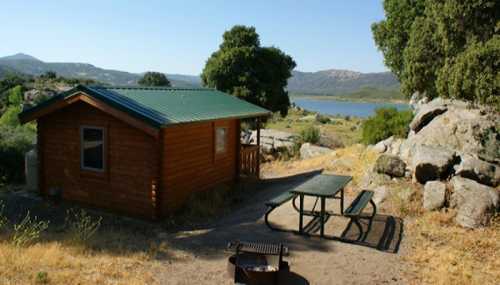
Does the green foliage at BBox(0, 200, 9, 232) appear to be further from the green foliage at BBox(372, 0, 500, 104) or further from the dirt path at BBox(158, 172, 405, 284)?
the green foliage at BBox(372, 0, 500, 104)

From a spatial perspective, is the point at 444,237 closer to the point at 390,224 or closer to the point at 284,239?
the point at 390,224

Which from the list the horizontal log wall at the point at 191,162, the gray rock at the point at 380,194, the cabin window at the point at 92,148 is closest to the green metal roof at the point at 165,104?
the horizontal log wall at the point at 191,162

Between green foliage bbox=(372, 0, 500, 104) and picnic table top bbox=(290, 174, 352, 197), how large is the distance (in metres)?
3.58

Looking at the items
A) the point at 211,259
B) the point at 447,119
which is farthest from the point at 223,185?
the point at 447,119

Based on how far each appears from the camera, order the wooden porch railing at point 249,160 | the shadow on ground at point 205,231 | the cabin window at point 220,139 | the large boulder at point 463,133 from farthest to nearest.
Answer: the wooden porch railing at point 249,160 → the cabin window at point 220,139 → the large boulder at point 463,133 → the shadow on ground at point 205,231

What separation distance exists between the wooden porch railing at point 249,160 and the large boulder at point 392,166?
508 cm

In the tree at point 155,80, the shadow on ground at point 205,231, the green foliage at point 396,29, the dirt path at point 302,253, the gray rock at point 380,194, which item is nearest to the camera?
the dirt path at point 302,253

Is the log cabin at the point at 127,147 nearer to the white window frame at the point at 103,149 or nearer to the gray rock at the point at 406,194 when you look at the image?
the white window frame at the point at 103,149

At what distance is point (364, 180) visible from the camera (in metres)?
A: 12.0

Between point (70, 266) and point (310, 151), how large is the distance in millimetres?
14591

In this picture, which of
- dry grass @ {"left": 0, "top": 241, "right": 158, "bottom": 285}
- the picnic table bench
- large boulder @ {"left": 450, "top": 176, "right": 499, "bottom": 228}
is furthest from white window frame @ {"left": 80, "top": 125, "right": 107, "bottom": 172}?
large boulder @ {"left": 450, "top": 176, "right": 499, "bottom": 228}

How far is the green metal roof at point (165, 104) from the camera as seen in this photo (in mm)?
10010

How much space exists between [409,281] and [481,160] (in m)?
5.30

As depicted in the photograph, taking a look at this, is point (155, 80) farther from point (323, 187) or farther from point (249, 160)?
point (323, 187)
